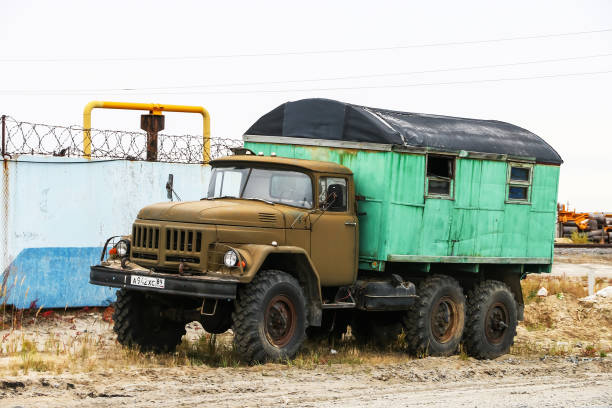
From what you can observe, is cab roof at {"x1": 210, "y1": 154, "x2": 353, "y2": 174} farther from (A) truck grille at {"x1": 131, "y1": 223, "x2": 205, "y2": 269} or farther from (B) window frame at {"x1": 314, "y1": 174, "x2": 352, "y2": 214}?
(A) truck grille at {"x1": 131, "y1": 223, "x2": 205, "y2": 269}

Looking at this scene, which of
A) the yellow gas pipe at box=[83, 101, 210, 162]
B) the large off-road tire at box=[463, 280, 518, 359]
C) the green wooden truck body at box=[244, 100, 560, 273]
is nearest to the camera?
the green wooden truck body at box=[244, 100, 560, 273]

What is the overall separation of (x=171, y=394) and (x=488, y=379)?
419 centimetres

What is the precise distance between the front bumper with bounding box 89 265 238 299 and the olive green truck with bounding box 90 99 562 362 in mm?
16

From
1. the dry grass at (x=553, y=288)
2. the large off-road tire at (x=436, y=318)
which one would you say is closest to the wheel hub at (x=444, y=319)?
the large off-road tire at (x=436, y=318)

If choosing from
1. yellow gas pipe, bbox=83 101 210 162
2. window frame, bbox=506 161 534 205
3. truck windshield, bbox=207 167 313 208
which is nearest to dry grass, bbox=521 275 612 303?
window frame, bbox=506 161 534 205

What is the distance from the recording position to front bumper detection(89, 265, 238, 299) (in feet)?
34.7

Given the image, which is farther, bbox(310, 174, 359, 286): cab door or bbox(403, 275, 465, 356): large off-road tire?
bbox(403, 275, 465, 356): large off-road tire

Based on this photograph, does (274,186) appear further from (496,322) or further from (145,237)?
(496,322)

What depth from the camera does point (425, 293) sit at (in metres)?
13.6

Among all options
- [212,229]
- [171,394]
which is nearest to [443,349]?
[212,229]

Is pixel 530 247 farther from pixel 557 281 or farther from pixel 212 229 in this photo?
pixel 557 281

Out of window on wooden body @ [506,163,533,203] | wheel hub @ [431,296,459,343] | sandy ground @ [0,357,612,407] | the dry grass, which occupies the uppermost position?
window on wooden body @ [506,163,533,203]

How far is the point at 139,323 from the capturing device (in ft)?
39.3

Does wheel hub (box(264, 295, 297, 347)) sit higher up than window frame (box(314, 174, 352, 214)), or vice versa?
window frame (box(314, 174, 352, 214))
